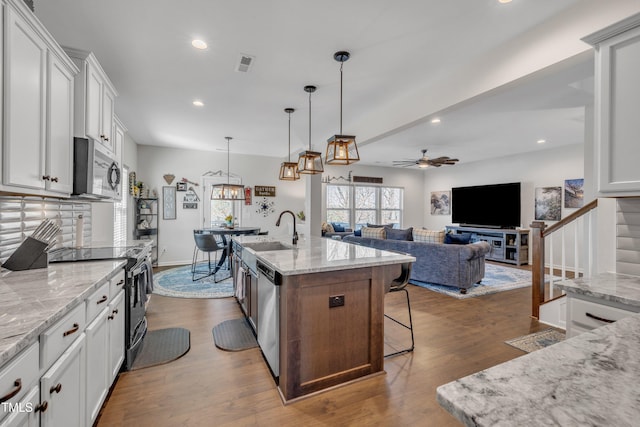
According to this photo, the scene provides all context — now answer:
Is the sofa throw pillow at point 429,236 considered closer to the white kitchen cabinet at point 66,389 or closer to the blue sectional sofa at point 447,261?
the blue sectional sofa at point 447,261

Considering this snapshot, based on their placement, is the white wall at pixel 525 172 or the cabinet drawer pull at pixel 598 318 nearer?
Answer: the cabinet drawer pull at pixel 598 318

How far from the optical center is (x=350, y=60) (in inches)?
109

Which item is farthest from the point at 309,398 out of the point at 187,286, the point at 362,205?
the point at 362,205

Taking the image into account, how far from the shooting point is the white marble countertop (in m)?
1.42

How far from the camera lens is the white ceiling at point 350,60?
207cm

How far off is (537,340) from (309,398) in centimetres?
239

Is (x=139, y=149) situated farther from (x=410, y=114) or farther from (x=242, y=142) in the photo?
(x=410, y=114)

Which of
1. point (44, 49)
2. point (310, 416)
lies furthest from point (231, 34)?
point (310, 416)

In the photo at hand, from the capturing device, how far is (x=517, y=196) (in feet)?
22.9

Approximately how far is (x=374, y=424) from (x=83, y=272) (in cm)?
203

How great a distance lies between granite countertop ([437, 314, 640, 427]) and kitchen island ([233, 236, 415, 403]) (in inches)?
50.6

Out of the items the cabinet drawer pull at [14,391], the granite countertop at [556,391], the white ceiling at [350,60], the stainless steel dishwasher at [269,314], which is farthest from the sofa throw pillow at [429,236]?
the cabinet drawer pull at [14,391]

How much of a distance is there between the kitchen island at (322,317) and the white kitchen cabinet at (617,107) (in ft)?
4.22

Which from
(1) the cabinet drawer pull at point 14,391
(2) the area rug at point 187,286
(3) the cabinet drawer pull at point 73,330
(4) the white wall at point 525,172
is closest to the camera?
(1) the cabinet drawer pull at point 14,391
